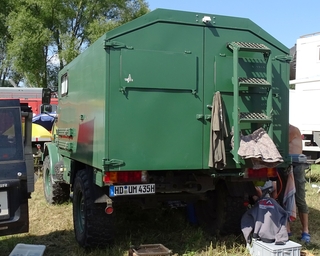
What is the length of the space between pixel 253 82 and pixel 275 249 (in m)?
1.89

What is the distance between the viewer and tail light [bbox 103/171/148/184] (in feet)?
14.9

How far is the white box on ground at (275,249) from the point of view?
4.67 metres

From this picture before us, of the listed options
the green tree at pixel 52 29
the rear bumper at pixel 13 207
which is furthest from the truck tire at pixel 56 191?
the green tree at pixel 52 29

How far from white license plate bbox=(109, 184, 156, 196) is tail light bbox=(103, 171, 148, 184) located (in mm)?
57

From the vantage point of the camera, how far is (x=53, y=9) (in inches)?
795

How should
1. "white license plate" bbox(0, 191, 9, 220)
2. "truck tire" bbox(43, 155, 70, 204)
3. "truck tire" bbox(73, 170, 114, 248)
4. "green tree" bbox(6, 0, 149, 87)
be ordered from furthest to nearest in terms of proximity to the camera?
1. "green tree" bbox(6, 0, 149, 87)
2. "truck tire" bbox(43, 155, 70, 204)
3. "truck tire" bbox(73, 170, 114, 248)
4. "white license plate" bbox(0, 191, 9, 220)

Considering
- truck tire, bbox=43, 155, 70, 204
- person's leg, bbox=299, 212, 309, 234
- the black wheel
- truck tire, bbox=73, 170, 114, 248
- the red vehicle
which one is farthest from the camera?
the red vehicle

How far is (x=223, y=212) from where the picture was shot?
5.66m

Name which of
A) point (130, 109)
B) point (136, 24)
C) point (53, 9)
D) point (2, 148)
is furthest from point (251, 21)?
point (53, 9)

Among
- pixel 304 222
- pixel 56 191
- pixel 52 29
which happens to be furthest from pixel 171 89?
pixel 52 29

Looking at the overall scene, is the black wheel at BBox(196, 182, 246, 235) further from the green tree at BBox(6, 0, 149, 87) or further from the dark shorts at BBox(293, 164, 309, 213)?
the green tree at BBox(6, 0, 149, 87)

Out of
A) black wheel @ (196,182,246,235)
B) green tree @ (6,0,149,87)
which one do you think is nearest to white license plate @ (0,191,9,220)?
black wheel @ (196,182,246,235)

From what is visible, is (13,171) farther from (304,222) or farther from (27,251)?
(304,222)

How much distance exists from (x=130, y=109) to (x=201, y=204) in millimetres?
2386
